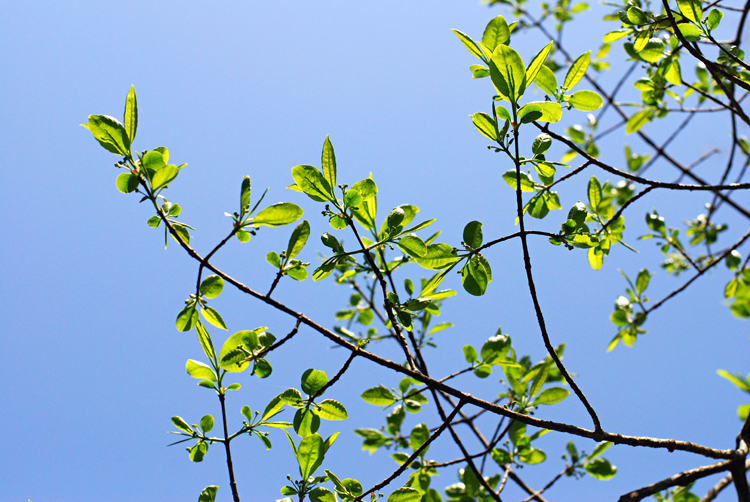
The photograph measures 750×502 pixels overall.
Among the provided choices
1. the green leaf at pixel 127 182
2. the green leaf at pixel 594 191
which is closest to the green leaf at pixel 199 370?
the green leaf at pixel 127 182

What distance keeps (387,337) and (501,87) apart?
5.00 feet

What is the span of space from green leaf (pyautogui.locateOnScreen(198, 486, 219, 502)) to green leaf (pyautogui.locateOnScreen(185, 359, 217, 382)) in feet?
1.20

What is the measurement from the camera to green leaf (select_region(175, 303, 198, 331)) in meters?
1.46

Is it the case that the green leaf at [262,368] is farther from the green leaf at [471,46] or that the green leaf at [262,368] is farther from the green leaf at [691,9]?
the green leaf at [691,9]

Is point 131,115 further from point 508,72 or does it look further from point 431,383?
point 431,383

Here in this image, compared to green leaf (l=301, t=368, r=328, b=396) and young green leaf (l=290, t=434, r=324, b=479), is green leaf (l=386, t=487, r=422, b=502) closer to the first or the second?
young green leaf (l=290, t=434, r=324, b=479)

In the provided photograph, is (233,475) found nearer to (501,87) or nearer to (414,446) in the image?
(414,446)

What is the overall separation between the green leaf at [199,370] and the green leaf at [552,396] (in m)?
1.32

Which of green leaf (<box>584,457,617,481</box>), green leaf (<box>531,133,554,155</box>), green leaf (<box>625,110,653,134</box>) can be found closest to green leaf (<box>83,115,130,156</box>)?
green leaf (<box>531,133,554,155</box>)

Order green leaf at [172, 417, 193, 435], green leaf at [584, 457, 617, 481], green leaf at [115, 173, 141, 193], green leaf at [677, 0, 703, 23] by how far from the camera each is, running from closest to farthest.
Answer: green leaf at [115, 173, 141, 193]
green leaf at [172, 417, 193, 435]
green leaf at [677, 0, 703, 23]
green leaf at [584, 457, 617, 481]

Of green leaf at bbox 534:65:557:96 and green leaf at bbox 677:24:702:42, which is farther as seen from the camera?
green leaf at bbox 677:24:702:42

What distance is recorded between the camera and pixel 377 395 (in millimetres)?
1951

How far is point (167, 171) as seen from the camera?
1.37 m

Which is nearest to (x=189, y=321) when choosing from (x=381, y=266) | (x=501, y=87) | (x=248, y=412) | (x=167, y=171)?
(x=248, y=412)
